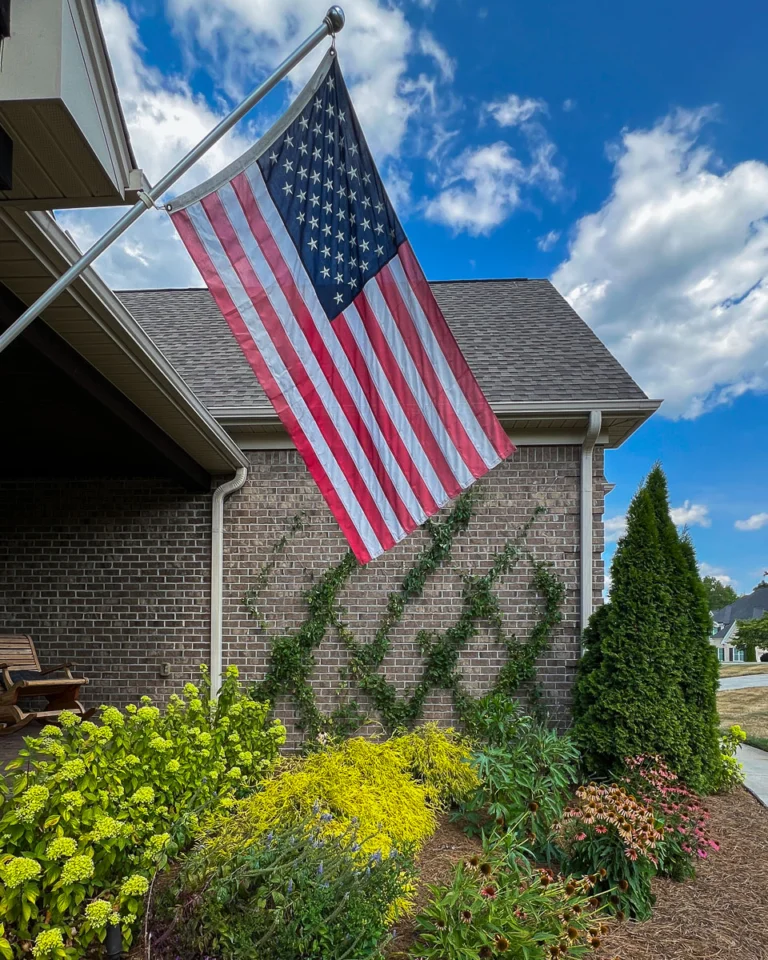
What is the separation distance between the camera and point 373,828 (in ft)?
11.3

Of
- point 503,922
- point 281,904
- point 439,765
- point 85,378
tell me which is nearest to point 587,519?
point 439,765

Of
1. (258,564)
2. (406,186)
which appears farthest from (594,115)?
(258,564)

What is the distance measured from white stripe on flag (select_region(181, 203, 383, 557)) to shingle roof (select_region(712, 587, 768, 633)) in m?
53.7

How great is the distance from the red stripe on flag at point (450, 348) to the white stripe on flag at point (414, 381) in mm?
178

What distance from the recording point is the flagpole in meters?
2.20

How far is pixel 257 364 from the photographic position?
8.96 ft

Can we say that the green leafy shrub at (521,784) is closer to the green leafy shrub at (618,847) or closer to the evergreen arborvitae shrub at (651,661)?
the green leafy shrub at (618,847)

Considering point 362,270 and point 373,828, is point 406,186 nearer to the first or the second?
point 362,270

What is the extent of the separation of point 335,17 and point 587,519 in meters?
4.65

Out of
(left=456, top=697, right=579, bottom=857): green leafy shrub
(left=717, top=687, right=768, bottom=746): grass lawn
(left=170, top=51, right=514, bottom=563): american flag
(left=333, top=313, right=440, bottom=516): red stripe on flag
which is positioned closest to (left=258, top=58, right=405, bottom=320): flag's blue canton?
(left=170, top=51, right=514, bottom=563): american flag

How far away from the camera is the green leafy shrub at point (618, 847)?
342 cm

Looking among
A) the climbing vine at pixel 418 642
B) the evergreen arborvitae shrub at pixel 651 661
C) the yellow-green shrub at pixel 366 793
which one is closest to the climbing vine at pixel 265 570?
the climbing vine at pixel 418 642

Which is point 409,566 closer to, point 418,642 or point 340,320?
point 418,642

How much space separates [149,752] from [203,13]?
13.0 ft
